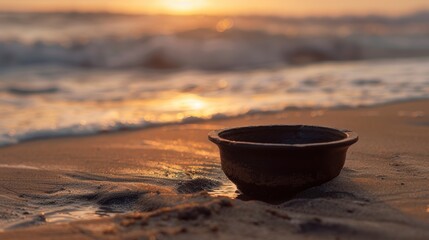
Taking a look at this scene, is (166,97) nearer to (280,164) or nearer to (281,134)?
(281,134)

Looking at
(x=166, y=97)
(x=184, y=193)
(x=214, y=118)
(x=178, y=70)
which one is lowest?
(x=184, y=193)

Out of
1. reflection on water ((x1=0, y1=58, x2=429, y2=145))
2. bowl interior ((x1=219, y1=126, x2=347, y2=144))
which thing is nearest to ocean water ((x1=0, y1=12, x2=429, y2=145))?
reflection on water ((x1=0, y1=58, x2=429, y2=145))

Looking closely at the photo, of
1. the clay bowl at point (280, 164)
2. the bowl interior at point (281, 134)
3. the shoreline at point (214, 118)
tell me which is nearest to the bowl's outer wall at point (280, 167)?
the clay bowl at point (280, 164)

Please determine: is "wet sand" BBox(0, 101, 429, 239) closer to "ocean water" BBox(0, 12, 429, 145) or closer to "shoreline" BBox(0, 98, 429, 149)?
"shoreline" BBox(0, 98, 429, 149)

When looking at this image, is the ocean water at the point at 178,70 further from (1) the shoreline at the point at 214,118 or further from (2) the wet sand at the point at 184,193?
(2) the wet sand at the point at 184,193

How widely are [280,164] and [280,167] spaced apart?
0.02m

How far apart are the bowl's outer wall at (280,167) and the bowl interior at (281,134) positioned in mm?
337

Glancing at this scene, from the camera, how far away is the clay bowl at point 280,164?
11.7 ft

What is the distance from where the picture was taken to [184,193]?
4.18 m

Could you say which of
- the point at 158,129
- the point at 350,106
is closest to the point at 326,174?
the point at 158,129

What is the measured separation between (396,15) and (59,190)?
3029cm

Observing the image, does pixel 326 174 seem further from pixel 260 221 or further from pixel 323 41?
pixel 323 41

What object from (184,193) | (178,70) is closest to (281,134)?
(184,193)

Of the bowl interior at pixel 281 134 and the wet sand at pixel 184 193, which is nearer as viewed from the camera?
the wet sand at pixel 184 193
